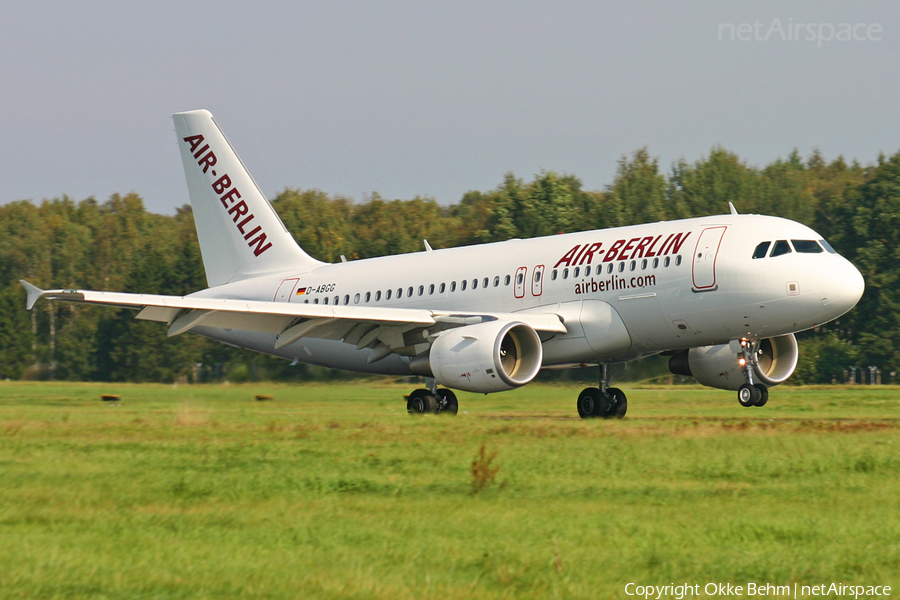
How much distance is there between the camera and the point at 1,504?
10.6 metres

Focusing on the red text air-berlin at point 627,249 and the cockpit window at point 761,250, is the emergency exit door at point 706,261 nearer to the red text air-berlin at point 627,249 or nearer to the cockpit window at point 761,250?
the red text air-berlin at point 627,249

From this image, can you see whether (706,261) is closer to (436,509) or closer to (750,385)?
(750,385)

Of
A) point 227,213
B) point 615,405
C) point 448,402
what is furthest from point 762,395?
point 227,213

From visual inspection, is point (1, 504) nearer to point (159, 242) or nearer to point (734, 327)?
point (734, 327)

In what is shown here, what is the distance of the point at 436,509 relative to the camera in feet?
34.9

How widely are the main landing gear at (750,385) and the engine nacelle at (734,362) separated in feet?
3.33

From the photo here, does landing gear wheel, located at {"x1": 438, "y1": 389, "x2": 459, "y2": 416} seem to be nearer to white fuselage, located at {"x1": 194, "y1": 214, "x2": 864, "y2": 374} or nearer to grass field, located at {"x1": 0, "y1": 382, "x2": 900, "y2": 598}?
white fuselage, located at {"x1": 194, "y1": 214, "x2": 864, "y2": 374}

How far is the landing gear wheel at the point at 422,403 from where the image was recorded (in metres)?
24.3

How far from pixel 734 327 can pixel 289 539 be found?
1434 cm

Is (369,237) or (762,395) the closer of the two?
(762,395)

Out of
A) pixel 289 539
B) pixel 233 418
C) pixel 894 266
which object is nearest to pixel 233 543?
pixel 289 539

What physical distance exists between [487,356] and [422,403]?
10.9 feet

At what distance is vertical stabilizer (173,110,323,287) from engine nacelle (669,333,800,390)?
10895mm

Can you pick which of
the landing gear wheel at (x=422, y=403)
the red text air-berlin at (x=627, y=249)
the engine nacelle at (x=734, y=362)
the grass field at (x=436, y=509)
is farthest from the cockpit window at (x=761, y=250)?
the landing gear wheel at (x=422, y=403)
